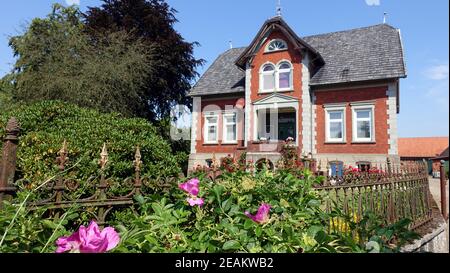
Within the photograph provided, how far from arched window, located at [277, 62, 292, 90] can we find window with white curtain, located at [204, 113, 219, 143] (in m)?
4.75

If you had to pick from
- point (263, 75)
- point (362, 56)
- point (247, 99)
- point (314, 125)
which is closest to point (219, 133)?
point (247, 99)

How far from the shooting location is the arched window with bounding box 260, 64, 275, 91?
17031 mm

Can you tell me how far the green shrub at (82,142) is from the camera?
141 inches

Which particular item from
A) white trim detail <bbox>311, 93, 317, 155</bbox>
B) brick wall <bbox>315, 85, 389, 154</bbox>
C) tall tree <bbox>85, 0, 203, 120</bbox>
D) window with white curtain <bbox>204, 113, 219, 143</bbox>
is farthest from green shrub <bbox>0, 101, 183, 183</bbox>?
window with white curtain <bbox>204, 113, 219, 143</bbox>

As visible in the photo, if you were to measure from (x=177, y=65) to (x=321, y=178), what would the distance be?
7.20 metres

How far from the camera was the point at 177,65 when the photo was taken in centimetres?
888

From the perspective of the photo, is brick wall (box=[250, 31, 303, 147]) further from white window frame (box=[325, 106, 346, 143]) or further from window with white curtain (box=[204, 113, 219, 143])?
window with white curtain (box=[204, 113, 219, 143])

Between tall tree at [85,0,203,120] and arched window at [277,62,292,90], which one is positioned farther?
arched window at [277,62,292,90]

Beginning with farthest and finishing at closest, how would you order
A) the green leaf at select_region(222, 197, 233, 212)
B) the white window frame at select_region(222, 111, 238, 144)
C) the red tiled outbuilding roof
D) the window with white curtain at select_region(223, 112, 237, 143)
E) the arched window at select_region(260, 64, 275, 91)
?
the red tiled outbuilding roof < the window with white curtain at select_region(223, 112, 237, 143) < the white window frame at select_region(222, 111, 238, 144) < the arched window at select_region(260, 64, 275, 91) < the green leaf at select_region(222, 197, 233, 212)

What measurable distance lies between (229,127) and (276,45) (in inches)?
234

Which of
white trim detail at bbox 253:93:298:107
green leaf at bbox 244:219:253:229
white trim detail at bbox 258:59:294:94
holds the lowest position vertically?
green leaf at bbox 244:219:253:229

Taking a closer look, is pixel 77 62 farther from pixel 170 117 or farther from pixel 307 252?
pixel 307 252

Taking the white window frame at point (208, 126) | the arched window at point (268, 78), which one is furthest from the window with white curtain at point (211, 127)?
the arched window at point (268, 78)
